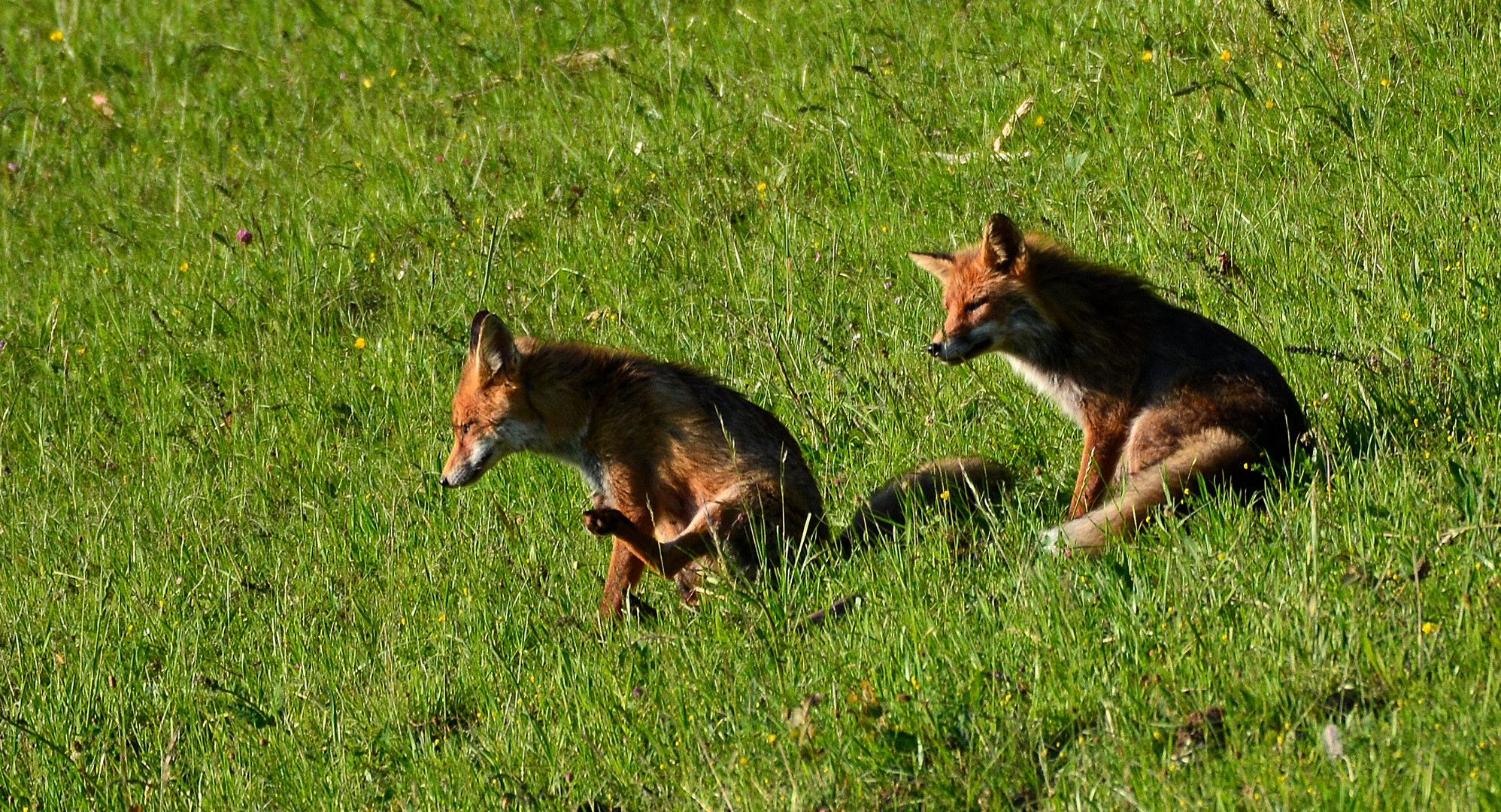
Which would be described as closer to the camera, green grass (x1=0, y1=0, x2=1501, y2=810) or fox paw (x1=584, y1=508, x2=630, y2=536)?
green grass (x1=0, y1=0, x2=1501, y2=810)

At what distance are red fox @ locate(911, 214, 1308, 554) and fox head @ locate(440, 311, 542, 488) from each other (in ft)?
6.40

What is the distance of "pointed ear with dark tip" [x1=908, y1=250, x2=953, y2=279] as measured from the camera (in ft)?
22.8

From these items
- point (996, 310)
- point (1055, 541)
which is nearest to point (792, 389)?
point (996, 310)

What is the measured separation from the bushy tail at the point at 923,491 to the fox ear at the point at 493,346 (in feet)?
5.91

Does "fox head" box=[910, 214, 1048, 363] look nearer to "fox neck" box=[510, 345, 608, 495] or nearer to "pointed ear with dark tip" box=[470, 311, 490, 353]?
"fox neck" box=[510, 345, 608, 495]

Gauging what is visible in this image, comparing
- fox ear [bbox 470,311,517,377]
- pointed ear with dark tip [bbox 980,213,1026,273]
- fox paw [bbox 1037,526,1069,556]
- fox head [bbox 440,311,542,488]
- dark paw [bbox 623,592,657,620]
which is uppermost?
pointed ear with dark tip [bbox 980,213,1026,273]

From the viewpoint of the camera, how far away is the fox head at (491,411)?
6.80m

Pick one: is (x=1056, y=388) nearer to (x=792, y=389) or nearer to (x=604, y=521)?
(x=792, y=389)

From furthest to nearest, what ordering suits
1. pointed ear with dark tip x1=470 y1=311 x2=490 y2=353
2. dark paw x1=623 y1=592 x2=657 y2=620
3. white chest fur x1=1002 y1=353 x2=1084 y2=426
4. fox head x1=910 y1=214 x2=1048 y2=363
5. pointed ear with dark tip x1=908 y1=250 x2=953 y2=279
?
pointed ear with dark tip x1=908 y1=250 x2=953 y2=279
pointed ear with dark tip x1=470 y1=311 x2=490 y2=353
fox head x1=910 y1=214 x2=1048 y2=363
white chest fur x1=1002 y1=353 x2=1084 y2=426
dark paw x1=623 y1=592 x2=657 y2=620

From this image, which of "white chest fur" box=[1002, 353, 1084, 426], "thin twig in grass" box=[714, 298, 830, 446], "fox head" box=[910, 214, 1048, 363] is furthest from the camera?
"thin twig in grass" box=[714, 298, 830, 446]

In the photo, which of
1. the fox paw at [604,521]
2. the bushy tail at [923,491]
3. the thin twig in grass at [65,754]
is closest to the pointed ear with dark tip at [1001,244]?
the bushy tail at [923,491]

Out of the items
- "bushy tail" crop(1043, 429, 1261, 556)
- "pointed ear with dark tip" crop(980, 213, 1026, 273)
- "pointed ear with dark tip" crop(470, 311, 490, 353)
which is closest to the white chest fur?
"pointed ear with dark tip" crop(980, 213, 1026, 273)

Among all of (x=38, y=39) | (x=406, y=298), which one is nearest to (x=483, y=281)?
(x=406, y=298)

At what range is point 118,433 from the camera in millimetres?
9578
